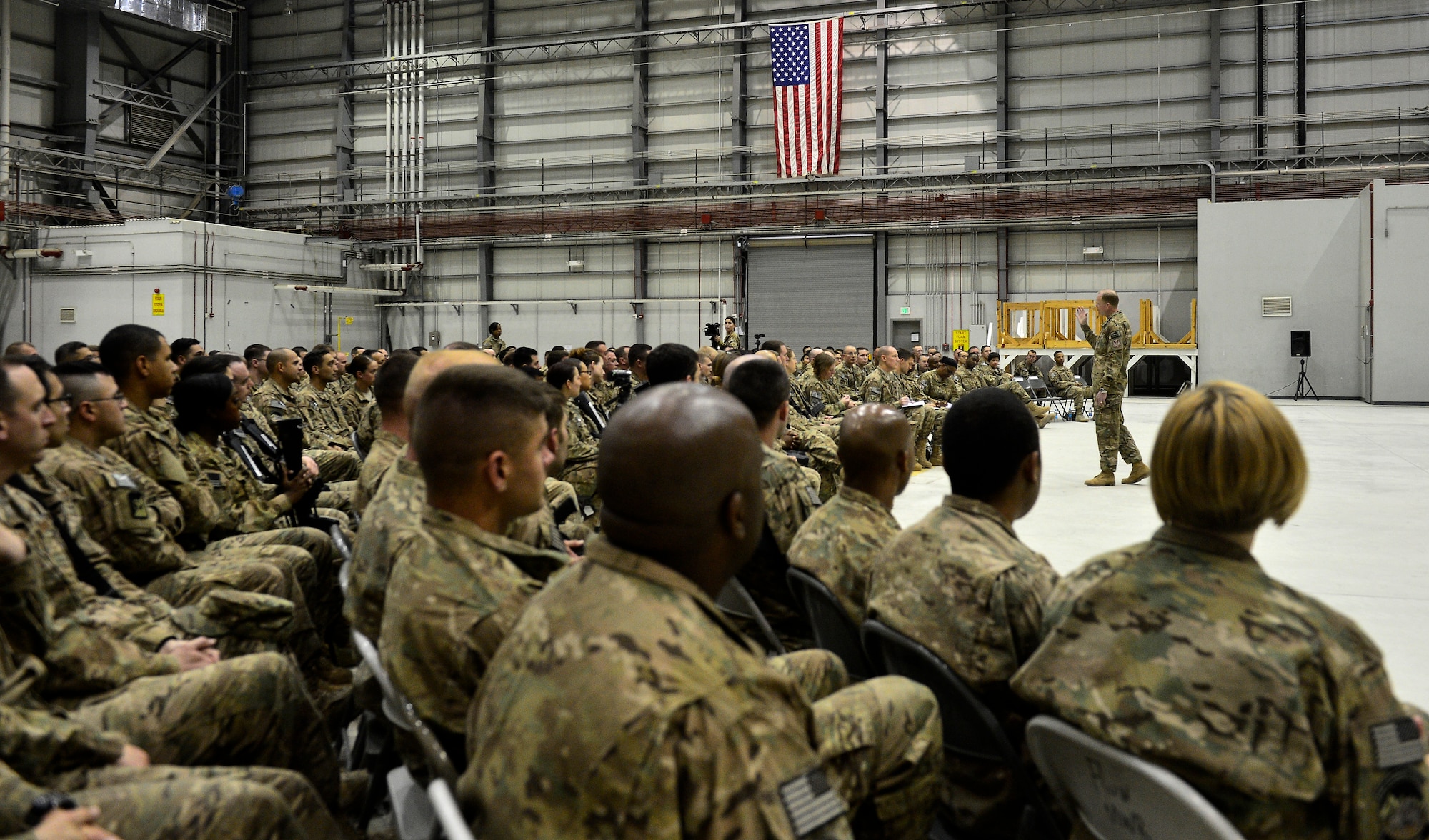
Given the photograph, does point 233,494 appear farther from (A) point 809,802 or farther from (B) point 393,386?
(A) point 809,802

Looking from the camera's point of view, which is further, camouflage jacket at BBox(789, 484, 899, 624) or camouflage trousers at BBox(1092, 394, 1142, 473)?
camouflage trousers at BBox(1092, 394, 1142, 473)

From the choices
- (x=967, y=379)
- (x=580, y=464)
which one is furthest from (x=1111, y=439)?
(x=580, y=464)

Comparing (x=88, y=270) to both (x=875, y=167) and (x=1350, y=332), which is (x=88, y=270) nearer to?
(x=875, y=167)

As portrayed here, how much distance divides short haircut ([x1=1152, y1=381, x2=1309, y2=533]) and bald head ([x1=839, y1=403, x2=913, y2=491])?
117 centimetres

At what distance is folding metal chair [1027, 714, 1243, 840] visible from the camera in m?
1.29

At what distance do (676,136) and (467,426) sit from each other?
777 inches

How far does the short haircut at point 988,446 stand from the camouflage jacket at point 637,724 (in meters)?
1.18

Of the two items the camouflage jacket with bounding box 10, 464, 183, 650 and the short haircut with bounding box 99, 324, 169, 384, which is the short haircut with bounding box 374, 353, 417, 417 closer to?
the short haircut with bounding box 99, 324, 169, 384

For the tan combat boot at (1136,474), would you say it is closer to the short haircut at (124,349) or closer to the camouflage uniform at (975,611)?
the camouflage uniform at (975,611)

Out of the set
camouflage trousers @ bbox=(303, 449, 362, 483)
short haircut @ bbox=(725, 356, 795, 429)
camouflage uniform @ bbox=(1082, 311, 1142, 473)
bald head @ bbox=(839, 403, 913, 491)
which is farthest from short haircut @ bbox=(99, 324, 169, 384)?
camouflage uniform @ bbox=(1082, 311, 1142, 473)

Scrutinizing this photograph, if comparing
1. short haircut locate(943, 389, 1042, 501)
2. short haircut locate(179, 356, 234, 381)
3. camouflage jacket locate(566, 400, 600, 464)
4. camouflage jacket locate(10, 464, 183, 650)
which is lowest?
camouflage jacket locate(10, 464, 183, 650)

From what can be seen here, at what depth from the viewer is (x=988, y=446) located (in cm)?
230

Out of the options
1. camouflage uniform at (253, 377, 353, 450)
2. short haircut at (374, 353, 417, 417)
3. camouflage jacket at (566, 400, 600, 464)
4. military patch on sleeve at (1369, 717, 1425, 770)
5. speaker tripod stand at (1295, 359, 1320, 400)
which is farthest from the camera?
→ speaker tripod stand at (1295, 359, 1320, 400)

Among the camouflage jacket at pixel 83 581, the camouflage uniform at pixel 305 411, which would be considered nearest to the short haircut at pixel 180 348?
the camouflage uniform at pixel 305 411
